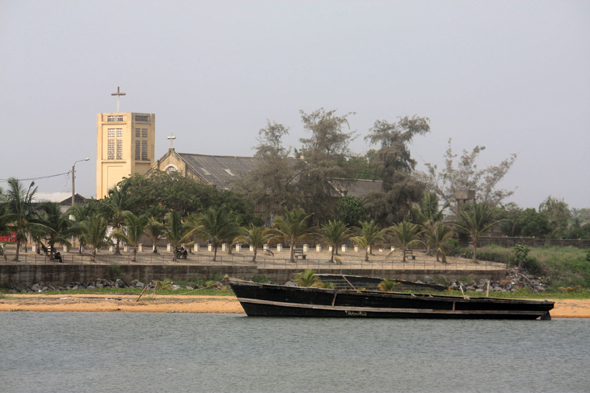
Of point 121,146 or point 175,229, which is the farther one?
point 121,146

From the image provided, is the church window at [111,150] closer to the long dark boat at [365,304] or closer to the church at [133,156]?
the church at [133,156]

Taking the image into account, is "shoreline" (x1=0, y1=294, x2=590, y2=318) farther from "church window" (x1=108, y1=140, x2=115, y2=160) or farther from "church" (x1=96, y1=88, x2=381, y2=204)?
"church window" (x1=108, y1=140, x2=115, y2=160)

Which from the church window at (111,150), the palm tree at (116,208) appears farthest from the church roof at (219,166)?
the palm tree at (116,208)

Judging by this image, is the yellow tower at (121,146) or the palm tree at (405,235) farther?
the yellow tower at (121,146)

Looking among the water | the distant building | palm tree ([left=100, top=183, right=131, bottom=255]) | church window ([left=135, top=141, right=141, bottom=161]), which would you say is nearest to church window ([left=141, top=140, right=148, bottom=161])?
church window ([left=135, top=141, right=141, bottom=161])

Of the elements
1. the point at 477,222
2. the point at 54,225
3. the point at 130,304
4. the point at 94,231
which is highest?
the point at 477,222

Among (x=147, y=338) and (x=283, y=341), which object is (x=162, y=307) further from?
(x=283, y=341)

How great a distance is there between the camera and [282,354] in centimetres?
2309

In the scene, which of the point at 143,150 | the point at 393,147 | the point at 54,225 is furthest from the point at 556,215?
the point at 54,225

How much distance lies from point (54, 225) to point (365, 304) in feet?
63.3

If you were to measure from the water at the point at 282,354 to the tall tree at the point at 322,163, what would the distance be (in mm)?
31613

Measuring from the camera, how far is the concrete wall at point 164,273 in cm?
3478

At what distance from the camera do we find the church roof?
63500 millimetres

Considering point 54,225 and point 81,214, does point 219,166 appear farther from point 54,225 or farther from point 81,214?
point 54,225
